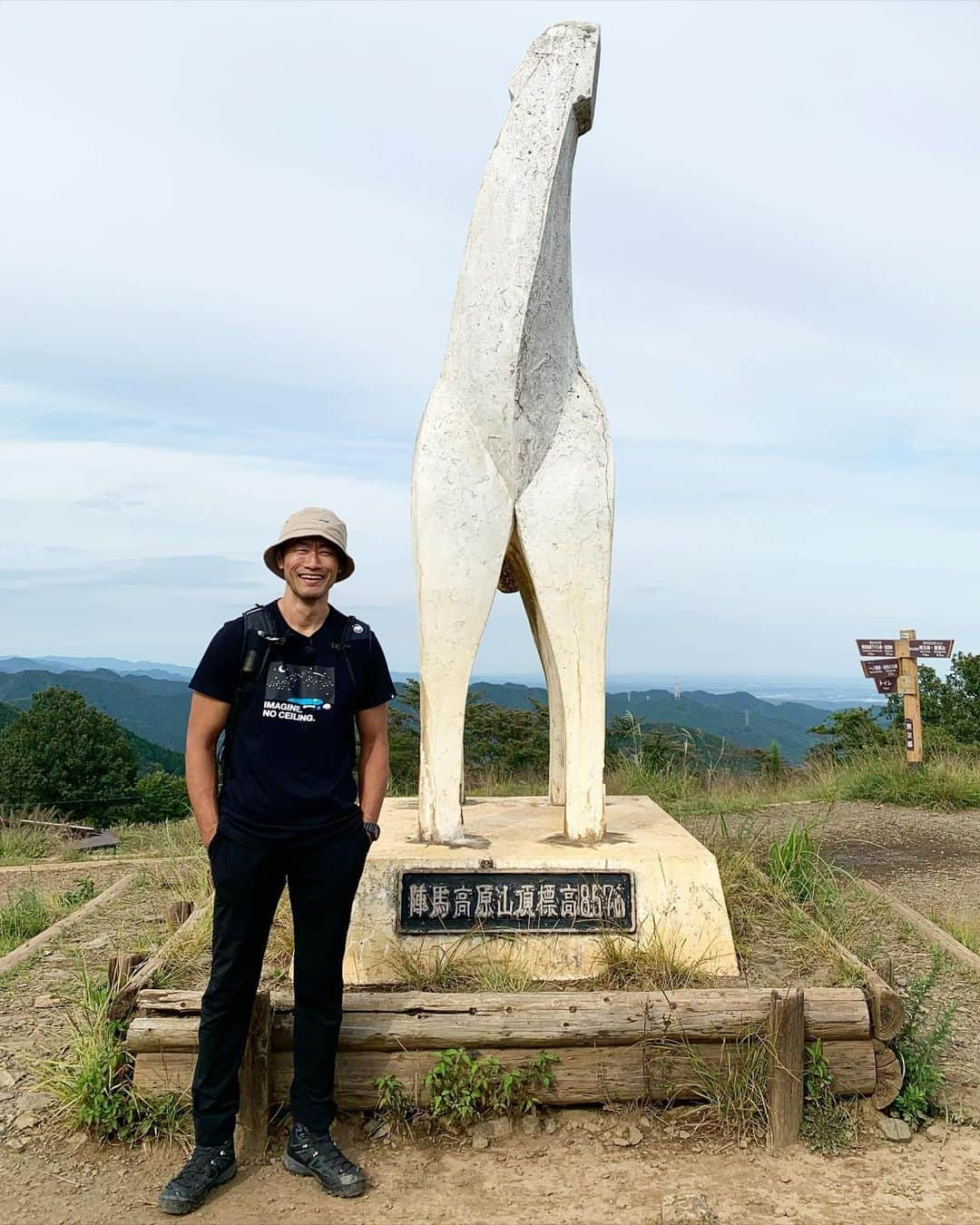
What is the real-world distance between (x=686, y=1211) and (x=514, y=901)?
133cm

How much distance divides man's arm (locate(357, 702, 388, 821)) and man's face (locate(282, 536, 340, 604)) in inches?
15.7

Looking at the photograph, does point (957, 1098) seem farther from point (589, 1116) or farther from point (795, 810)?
point (795, 810)

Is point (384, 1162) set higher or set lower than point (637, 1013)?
lower

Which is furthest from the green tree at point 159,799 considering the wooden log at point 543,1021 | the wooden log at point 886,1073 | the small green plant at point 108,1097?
the wooden log at point 886,1073

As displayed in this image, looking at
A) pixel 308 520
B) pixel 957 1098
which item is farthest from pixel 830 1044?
pixel 308 520

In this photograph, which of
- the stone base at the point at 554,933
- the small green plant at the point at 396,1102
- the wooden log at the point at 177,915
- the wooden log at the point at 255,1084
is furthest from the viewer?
the wooden log at the point at 177,915

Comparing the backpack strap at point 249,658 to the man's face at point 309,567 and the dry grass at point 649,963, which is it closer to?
the man's face at point 309,567

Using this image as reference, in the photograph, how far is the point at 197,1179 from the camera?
9.59ft

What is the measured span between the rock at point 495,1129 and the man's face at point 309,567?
1763 mm

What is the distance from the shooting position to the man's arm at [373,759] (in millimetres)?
3104

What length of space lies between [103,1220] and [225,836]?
1.11 meters

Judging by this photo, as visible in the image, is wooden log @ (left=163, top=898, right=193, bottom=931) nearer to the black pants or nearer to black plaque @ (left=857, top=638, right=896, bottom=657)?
the black pants

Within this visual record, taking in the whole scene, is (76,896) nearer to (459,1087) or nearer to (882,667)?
(459,1087)

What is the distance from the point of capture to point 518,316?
4.39 m
